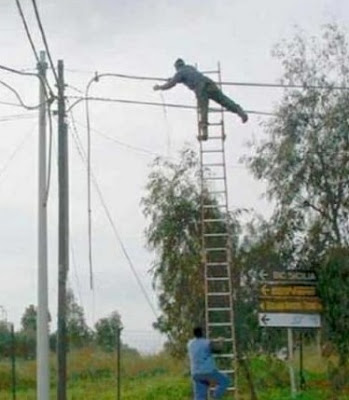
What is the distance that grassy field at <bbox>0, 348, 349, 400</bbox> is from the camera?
27125 millimetres

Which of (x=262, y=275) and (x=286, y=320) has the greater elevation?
(x=262, y=275)

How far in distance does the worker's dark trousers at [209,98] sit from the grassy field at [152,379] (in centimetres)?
635

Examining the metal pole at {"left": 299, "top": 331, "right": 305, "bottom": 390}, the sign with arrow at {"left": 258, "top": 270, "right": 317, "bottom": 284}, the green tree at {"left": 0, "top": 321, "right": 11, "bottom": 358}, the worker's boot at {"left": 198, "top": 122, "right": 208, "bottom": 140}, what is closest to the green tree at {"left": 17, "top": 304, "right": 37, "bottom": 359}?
the green tree at {"left": 0, "top": 321, "right": 11, "bottom": 358}

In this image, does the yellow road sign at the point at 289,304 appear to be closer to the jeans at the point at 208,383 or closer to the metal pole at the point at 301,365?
the metal pole at the point at 301,365

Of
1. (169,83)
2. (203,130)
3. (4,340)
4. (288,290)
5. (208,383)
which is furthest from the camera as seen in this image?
(4,340)

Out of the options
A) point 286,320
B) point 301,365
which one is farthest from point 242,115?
point 301,365

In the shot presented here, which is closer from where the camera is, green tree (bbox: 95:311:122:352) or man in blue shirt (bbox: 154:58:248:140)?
man in blue shirt (bbox: 154:58:248:140)

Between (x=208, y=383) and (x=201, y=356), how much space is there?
1.52 feet

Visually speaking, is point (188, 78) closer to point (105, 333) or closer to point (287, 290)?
point (287, 290)

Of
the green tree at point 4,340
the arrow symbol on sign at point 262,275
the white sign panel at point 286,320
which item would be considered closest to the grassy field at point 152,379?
the green tree at point 4,340

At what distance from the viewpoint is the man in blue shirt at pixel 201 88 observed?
18.5m

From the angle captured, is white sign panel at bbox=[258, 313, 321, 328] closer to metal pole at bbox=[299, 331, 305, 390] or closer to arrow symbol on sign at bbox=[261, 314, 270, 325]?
arrow symbol on sign at bbox=[261, 314, 270, 325]

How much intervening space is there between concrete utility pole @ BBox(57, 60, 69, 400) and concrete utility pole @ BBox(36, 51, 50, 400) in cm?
25

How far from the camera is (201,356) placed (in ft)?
56.6
